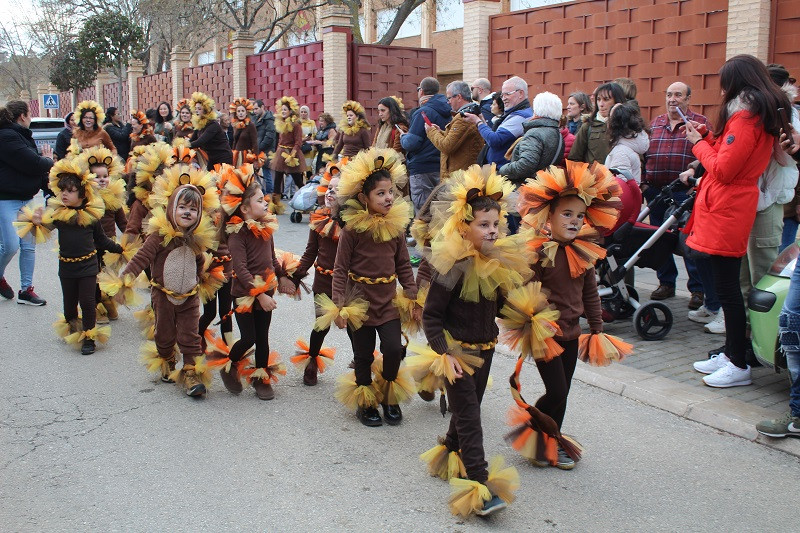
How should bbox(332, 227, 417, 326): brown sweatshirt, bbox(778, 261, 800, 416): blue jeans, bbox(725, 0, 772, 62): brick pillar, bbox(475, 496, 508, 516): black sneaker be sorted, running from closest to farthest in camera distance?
bbox(475, 496, 508, 516): black sneaker, bbox(778, 261, 800, 416): blue jeans, bbox(332, 227, 417, 326): brown sweatshirt, bbox(725, 0, 772, 62): brick pillar

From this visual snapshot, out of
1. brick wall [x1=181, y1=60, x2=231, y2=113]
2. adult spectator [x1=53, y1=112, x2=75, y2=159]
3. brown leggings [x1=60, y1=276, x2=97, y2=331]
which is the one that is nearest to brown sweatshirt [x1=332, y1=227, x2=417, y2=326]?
brown leggings [x1=60, y1=276, x2=97, y2=331]

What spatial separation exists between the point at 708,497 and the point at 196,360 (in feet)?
12.0

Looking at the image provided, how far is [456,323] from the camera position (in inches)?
172

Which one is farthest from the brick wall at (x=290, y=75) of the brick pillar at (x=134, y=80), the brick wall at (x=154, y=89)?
the brick pillar at (x=134, y=80)

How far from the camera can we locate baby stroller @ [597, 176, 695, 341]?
729 centimetres

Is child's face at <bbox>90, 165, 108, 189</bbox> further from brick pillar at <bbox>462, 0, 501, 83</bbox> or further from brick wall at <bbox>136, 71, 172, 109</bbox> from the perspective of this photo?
brick wall at <bbox>136, 71, 172, 109</bbox>

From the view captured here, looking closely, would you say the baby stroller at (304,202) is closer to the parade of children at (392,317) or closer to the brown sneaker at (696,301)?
the parade of children at (392,317)

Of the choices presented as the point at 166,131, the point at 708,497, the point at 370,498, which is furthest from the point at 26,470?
the point at 166,131

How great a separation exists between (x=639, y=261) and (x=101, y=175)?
523 centimetres

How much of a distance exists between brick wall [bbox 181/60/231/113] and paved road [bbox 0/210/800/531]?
22212 millimetres

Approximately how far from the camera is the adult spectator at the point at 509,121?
8.54m

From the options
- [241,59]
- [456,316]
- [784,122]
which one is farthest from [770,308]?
[241,59]

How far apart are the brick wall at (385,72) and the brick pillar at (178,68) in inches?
451

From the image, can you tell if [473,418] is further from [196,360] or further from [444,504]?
[196,360]
